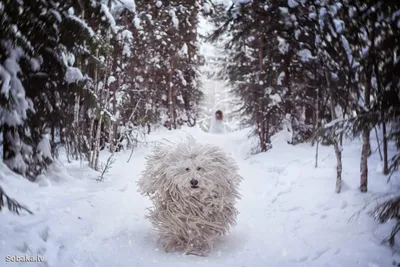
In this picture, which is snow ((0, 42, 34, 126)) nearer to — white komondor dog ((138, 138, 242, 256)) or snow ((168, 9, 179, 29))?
white komondor dog ((138, 138, 242, 256))

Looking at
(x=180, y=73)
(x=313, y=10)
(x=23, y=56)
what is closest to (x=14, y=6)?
(x=23, y=56)

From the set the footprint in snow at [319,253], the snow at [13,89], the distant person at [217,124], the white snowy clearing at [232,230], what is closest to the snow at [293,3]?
the white snowy clearing at [232,230]

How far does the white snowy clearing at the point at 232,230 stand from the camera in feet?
10.3

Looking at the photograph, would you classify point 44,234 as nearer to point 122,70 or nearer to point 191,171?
point 191,171

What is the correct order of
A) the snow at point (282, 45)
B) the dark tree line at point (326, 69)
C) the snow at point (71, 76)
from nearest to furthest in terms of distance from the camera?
the dark tree line at point (326, 69) < the snow at point (71, 76) < the snow at point (282, 45)

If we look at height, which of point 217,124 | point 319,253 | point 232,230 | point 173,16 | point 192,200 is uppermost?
point 173,16

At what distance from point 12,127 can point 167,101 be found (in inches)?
594

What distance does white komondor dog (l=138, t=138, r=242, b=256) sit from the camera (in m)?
3.93

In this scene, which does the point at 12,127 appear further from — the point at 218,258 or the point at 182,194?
the point at 218,258

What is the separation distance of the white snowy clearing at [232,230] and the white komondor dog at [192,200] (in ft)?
0.76

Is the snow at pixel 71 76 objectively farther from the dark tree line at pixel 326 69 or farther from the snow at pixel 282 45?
the snow at pixel 282 45

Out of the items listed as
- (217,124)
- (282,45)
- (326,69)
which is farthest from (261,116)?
(217,124)

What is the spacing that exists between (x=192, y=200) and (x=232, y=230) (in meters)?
1.09

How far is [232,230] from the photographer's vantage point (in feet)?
15.4
